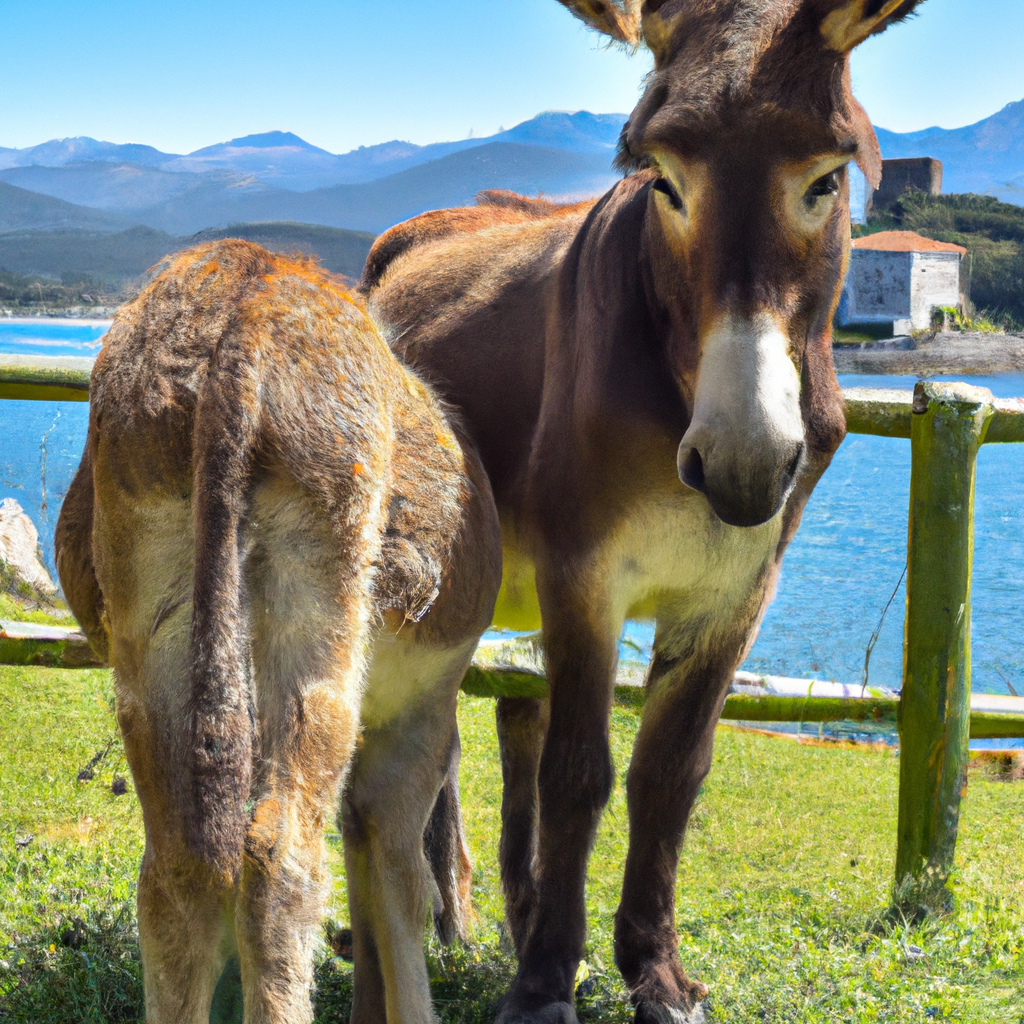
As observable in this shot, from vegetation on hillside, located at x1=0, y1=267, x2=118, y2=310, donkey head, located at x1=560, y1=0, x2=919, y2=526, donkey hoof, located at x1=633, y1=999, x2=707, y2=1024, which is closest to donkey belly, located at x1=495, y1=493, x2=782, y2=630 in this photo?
donkey head, located at x1=560, y1=0, x2=919, y2=526

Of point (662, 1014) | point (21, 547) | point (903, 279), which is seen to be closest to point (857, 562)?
point (903, 279)

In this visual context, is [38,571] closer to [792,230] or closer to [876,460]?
[792,230]

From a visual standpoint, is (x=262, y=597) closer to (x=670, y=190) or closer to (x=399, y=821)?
(x=399, y=821)

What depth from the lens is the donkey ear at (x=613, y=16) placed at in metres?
2.18

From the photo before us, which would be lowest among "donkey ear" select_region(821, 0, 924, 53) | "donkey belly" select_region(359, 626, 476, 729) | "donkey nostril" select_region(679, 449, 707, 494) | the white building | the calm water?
the calm water

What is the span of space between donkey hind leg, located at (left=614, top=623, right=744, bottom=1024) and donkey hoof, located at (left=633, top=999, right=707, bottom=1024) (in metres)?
0.04

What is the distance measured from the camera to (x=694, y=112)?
6.11ft

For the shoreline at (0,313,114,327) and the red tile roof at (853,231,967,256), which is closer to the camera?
the red tile roof at (853,231,967,256)

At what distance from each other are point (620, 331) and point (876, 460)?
63.0 ft

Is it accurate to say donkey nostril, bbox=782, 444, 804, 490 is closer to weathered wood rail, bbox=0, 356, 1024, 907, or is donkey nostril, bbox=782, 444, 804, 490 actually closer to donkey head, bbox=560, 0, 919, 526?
donkey head, bbox=560, 0, 919, 526

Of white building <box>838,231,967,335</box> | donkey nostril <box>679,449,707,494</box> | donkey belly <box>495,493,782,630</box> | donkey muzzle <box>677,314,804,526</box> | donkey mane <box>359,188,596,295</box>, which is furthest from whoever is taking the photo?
white building <box>838,231,967,335</box>

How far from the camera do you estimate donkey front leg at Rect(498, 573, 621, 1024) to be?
7.87 feet

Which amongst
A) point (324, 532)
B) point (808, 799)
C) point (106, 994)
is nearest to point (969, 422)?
point (808, 799)

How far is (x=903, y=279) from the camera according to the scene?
2369 cm
